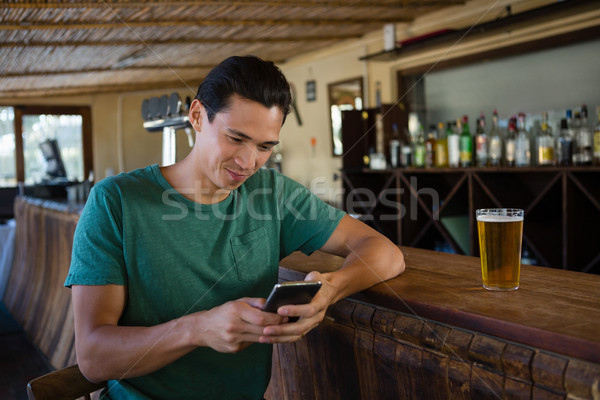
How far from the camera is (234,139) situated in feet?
3.96

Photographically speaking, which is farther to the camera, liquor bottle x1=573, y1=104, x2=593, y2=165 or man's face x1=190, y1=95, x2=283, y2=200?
liquor bottle x1=573, y1=104, x2=593, y2=165

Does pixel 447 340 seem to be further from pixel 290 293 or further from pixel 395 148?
pixel 395 148

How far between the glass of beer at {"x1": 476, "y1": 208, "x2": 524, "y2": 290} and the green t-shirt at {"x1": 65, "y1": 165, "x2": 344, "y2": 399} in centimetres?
53

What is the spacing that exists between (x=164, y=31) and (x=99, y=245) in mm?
3683

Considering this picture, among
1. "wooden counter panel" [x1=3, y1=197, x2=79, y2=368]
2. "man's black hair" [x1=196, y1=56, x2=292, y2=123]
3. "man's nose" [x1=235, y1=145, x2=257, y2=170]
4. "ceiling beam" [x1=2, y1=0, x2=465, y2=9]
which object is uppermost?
"ceiling beam" [x1=2, y1=0, x2=465, y2=9]

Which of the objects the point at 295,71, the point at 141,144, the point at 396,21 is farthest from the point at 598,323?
the point at 141,144

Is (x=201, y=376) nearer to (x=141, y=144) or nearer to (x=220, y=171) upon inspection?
(x=220, y=171)

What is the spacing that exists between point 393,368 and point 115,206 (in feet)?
2.27

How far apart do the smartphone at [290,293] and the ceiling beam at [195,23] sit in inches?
138

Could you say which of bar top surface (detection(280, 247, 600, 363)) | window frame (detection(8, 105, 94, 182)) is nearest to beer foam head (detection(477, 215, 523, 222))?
bar top surface (detection(280, 247, 600, 363))

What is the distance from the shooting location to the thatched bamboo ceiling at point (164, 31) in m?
3.62

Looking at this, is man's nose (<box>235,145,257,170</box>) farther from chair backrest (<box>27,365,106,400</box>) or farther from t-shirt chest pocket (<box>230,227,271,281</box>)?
chair backrest (<box>27,365,106,400</box>)

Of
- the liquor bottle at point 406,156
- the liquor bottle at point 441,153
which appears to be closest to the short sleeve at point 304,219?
the liquor bottle at point 441,153

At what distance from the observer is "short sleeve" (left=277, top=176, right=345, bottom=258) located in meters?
1.41
